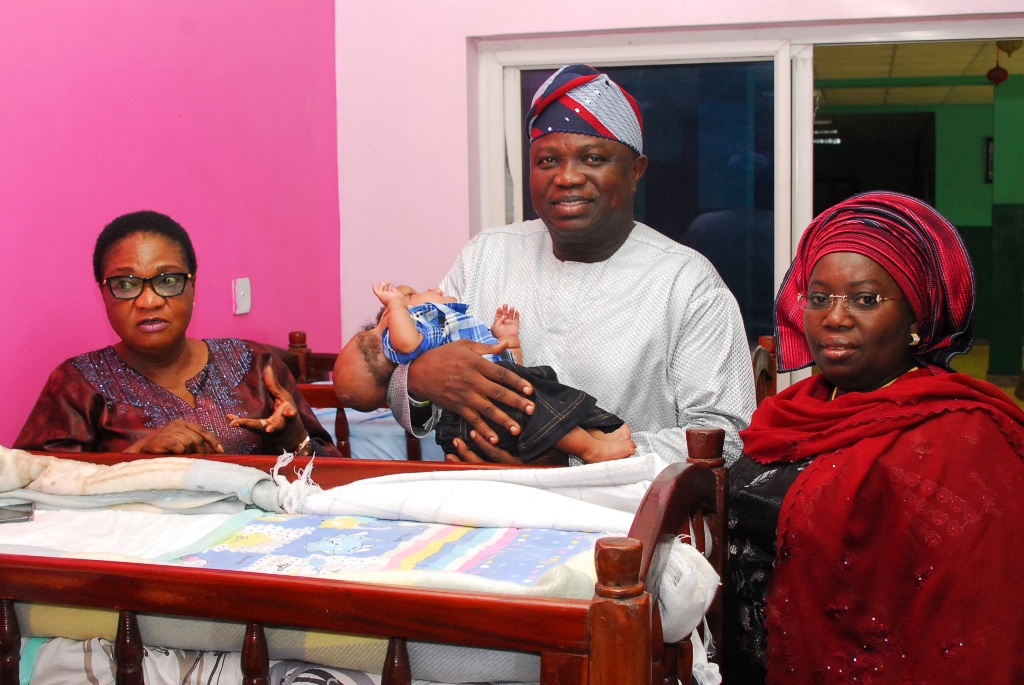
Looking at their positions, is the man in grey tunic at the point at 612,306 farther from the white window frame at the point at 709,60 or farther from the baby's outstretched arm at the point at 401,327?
the white window frame at the point at 709,60

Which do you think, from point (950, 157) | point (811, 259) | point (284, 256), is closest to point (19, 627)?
point (811, 259)

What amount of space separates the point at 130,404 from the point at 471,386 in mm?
Answer: 841

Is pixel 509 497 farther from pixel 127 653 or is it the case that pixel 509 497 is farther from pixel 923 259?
pixel 923 259

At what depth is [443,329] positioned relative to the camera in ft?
6.86

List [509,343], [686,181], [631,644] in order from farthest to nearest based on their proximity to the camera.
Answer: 1. [686,181]
2. [509,343]
3. [631,644]

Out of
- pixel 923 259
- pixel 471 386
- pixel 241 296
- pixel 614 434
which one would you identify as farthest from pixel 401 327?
pixel 241 296

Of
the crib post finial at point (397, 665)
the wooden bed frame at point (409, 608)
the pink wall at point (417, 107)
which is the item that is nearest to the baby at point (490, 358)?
the wooden bed frame at point (409, 608)

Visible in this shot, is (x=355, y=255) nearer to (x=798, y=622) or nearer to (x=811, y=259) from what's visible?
(x=811, y=259)

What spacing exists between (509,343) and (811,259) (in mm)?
684

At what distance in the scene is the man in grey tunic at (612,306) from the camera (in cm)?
204

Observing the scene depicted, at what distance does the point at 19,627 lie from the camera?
1251mm

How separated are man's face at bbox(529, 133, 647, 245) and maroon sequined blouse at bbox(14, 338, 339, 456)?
82 centimetres

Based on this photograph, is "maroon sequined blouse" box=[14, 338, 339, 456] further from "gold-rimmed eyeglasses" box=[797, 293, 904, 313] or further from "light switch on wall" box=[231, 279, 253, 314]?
"gold-rimmed eyeglasses" box=[797, 293, 904, 313]

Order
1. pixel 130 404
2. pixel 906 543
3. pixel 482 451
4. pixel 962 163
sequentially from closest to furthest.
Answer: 1. pixel 906 543
2. pixel 482 451
3. pixel 130 404
4. pixel 962 163
